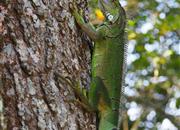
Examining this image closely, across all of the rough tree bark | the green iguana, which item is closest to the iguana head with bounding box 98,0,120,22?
the green iguana

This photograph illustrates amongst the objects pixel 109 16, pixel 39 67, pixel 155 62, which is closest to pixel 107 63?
pixel 109 16

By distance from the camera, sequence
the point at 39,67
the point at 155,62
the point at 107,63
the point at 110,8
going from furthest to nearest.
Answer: the point at 155,62, the point at 110,8, the point at 107,63, the point at 39,67

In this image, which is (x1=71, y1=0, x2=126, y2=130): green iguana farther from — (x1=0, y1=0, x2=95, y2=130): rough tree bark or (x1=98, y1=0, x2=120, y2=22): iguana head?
(x1=0, y1=0, x2=95, y2=130): rough tree bark

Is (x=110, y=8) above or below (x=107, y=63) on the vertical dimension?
above

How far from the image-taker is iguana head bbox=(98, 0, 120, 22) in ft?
10.2

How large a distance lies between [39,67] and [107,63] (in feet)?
2.38

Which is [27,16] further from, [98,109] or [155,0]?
[155,0]

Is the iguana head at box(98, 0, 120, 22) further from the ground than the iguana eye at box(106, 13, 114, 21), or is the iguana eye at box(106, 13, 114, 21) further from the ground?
the iguana head at box(98, 0, 120, 22)

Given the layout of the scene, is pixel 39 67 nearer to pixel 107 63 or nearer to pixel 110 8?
pixel 107 63

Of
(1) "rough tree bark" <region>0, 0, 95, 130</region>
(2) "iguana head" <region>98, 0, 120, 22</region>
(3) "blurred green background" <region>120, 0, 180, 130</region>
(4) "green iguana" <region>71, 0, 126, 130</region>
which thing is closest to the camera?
(1) "rough tree bark" <region>0, 0, 95, 130</region>

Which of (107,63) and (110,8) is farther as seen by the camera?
(110,8)

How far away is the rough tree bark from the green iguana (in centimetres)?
13

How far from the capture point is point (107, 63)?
284 cm

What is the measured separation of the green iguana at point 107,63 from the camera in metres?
2.60
